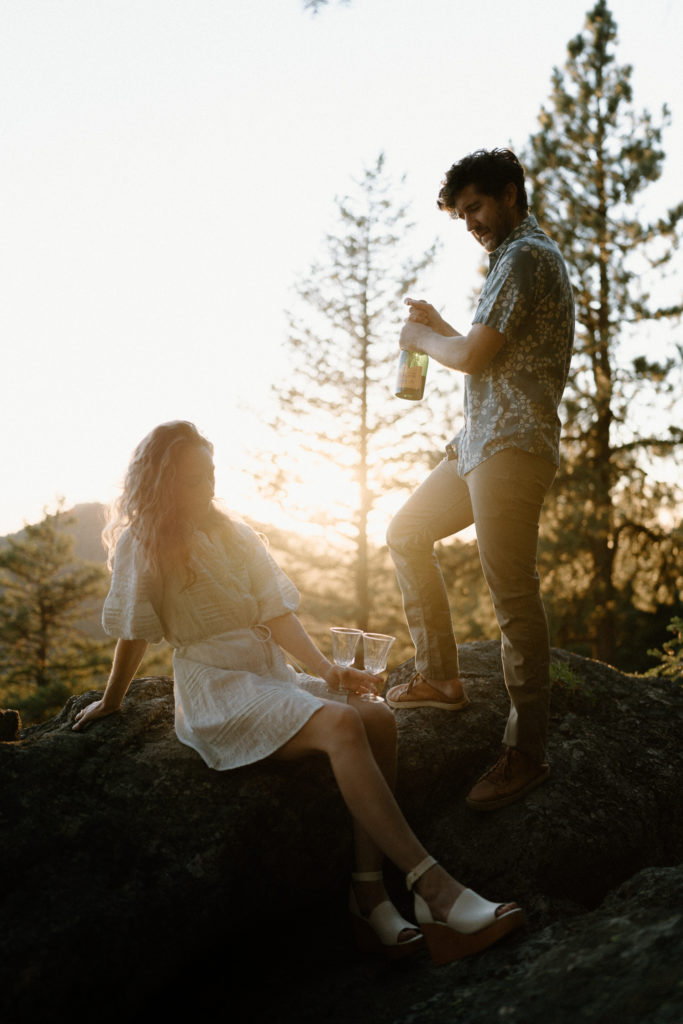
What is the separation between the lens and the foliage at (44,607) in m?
18.5

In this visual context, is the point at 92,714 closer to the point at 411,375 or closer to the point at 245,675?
the point at 245,675

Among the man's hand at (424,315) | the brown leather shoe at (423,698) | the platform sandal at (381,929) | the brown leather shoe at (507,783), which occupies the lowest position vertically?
the platform sandal at (381,929)

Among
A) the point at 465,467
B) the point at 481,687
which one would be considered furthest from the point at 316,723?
the point at 481,687

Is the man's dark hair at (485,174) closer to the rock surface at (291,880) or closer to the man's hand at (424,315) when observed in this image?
the man's hand at (424,315)

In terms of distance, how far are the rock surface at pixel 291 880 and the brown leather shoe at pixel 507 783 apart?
74mm

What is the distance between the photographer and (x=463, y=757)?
3.20 meters

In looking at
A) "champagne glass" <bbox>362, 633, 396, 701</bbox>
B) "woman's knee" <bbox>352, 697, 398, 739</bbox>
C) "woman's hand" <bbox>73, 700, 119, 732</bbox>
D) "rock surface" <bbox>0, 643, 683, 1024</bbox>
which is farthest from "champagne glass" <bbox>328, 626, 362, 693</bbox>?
"woman's hand" <bbox>73, 700, 119, 732</bbox>

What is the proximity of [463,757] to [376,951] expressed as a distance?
101 centimetres

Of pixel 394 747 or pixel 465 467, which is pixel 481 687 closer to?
pixel 394 747

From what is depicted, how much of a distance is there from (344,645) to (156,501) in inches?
37.5

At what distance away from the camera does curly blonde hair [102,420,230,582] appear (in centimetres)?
261

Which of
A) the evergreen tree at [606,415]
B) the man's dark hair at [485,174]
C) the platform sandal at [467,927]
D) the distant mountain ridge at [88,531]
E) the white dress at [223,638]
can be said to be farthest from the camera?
the distant mountain ridge at [88,531]

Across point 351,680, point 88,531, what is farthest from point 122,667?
point 88,531

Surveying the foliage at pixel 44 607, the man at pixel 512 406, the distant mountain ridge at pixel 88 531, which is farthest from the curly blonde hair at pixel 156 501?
the distant mountain ridge at pixel 88 531
